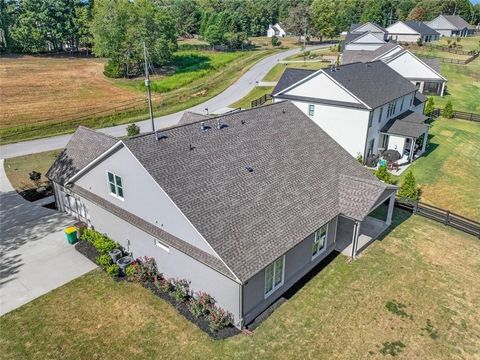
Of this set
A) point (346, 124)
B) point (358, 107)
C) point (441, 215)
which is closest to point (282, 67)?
point (346, 124)

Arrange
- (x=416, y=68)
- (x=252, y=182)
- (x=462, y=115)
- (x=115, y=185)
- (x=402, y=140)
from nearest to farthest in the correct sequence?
(x=252, y=182), (x=115, y=185), (x=402, y=140), (x=462, y=115), (x=416, y=68)

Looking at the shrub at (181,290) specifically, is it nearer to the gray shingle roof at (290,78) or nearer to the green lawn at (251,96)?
the gray shingle roof at (290,78)

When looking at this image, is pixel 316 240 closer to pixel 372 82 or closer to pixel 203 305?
pixel 203 305

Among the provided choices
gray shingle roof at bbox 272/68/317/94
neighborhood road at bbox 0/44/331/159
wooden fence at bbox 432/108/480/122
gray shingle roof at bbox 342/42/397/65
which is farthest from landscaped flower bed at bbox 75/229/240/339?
gray shingle roof at bbox 342/42/397/65

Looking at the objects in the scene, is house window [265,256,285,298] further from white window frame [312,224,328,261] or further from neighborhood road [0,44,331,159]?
neighborhood road [0,44,331,159]

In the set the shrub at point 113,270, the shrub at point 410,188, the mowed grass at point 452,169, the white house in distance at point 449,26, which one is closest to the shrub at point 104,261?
the shrub at point 113,270

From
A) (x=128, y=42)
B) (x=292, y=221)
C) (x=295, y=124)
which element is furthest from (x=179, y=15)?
(x=292, y=221)

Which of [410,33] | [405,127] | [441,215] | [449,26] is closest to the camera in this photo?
[441,215]
